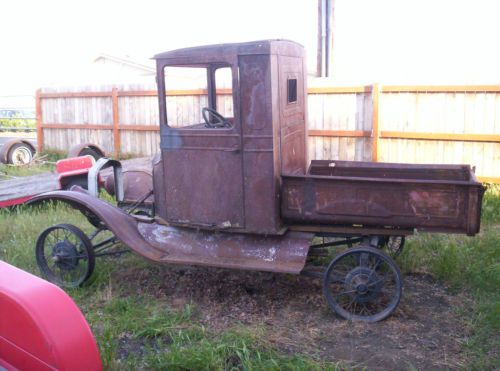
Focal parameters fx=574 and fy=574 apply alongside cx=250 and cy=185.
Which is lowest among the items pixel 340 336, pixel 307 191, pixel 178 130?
pixel 340 336

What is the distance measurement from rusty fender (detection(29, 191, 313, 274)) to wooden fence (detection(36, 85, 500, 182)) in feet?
15.8

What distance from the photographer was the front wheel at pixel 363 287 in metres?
4.59

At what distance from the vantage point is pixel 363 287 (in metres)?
4.59

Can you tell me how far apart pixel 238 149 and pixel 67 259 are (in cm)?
199

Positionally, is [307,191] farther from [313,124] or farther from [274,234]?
[313,124]

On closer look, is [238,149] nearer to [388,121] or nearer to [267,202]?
[267,202]

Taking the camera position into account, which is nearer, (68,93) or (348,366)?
(348,366)

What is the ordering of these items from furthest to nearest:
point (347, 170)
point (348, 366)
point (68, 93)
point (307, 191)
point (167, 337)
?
point (68, 93) → point (347, 170) → point (307, 191) → point (167, 337) → point (348, 366)

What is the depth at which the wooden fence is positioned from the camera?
29.6 ft

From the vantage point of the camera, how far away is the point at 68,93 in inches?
535

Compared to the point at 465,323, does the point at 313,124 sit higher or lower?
higher

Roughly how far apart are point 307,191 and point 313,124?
5820mm

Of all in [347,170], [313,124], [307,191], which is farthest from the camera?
[313,124]

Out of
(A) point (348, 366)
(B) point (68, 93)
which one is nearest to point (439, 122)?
(A) point (348, 366)
